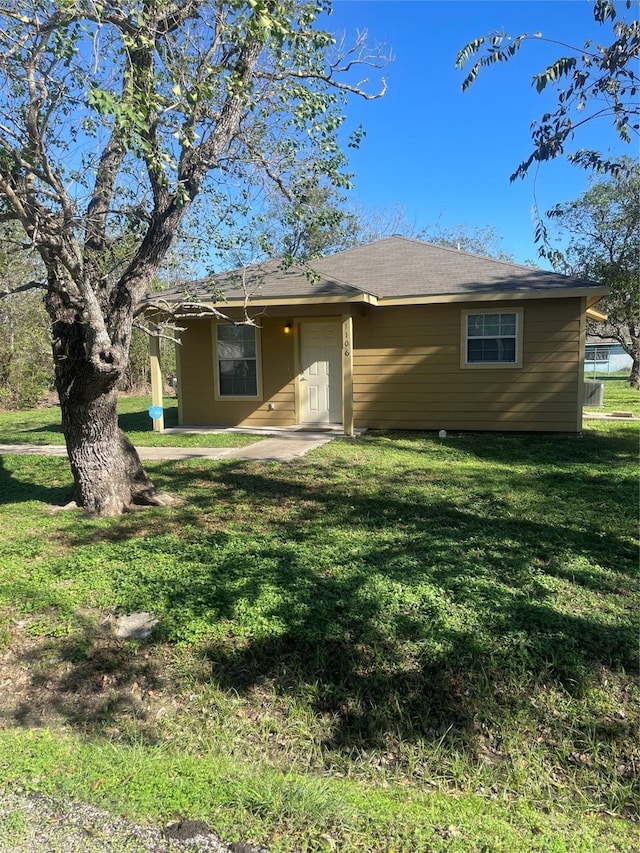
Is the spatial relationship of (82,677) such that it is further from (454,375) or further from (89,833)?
(454,375)

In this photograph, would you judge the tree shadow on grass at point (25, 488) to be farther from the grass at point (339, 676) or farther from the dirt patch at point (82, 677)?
the dirt patch at point (82, 677)

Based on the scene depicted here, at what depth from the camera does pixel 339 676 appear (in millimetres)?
3072

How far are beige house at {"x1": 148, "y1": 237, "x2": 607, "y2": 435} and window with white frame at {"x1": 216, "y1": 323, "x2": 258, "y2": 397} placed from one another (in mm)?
21

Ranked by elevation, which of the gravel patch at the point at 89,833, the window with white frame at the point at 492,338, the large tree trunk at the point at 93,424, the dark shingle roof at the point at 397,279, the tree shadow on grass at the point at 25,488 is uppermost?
the dark shingle roof at the point at 397,279

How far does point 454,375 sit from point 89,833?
972 centimetres

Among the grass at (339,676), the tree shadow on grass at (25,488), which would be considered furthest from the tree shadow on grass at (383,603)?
the tree shadow on grass at (25,488)

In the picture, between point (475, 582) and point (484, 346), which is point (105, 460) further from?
point (484, 346)

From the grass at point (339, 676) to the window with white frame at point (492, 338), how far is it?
547cm

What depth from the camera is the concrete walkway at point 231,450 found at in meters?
8.74

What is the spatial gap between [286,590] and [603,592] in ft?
6.81

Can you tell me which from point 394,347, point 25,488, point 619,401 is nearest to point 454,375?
point 394,347

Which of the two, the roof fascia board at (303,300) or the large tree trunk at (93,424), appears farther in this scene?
the roof fascia board at (303,300)

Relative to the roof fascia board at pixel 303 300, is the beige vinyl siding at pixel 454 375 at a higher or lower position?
lower

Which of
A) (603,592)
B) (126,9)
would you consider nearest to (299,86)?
(126,9)
